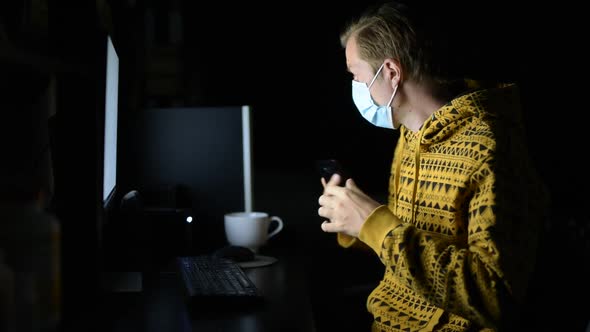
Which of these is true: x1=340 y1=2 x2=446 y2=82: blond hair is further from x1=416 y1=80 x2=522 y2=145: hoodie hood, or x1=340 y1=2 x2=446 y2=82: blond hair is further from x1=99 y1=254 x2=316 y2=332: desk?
x1=99 y1=254 x2=316 y2=332: desk

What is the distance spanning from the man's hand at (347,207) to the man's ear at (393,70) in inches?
10.1

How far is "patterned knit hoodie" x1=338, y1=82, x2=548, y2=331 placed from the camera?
975 millimetres

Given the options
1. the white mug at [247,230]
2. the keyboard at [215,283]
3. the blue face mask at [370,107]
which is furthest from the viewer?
the white mug at [247,230]

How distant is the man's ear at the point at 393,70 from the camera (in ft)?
4.21

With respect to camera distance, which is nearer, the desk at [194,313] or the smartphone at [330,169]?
the desk at [194,313]

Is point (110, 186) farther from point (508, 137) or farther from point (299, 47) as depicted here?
point (299, 47)

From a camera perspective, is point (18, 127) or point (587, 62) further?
point (587, 62)

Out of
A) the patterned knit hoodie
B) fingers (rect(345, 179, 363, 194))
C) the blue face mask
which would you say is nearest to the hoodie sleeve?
the patterned knit hoodie

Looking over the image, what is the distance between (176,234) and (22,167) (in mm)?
962

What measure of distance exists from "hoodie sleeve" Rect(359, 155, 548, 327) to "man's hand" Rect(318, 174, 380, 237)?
67 millimetres

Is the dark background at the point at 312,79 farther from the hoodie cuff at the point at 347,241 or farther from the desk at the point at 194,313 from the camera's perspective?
the desk at the point at 194,313

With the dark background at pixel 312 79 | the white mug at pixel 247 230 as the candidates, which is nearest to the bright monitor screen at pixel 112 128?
the white mug at pixel 247 230

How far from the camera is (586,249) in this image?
2.20m

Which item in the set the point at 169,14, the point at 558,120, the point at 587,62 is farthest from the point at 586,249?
the point at 169,14
